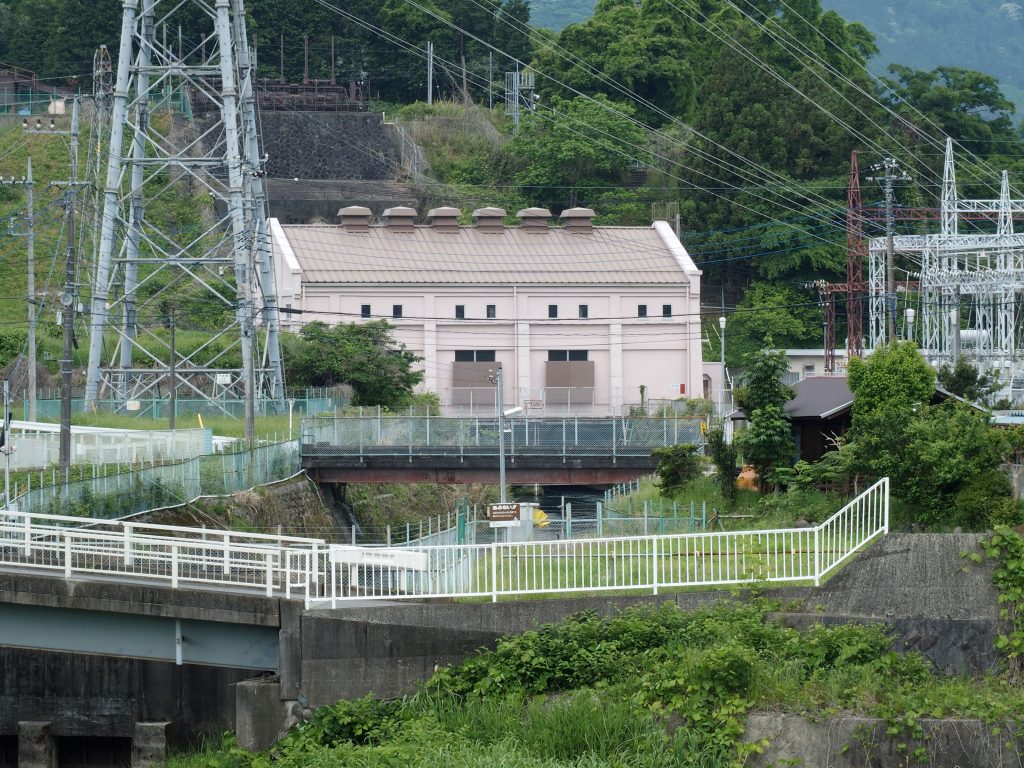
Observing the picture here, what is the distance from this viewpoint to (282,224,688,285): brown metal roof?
2554 inches

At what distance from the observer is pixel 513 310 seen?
6512 centimetres

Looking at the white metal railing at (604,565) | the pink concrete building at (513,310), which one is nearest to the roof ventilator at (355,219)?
the pink concrete building at (513,310)

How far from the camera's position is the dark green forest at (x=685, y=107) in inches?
3115

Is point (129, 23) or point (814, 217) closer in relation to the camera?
point (129, 23)

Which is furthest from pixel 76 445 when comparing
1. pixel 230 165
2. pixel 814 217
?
pixel 814 217

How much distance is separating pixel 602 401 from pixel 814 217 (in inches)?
791

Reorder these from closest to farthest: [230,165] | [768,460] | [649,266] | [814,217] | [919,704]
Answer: [919,704] < [768,460] < [230,165] < [649,266] < [814,217]

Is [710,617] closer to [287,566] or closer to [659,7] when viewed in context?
[287,566]

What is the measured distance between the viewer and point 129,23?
4828 centimetres

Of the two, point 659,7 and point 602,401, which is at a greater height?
point 659,7

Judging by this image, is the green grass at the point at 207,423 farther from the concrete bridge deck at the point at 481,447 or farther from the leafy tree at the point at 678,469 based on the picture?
the leafy tree at the point at 678,469

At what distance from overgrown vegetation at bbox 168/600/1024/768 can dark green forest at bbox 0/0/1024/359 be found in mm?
53283

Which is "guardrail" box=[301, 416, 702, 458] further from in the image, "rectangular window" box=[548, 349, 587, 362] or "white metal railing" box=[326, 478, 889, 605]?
"rectangular window" box=[548, 349, 587, 362]

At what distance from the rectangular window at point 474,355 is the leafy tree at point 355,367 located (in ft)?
20.2
